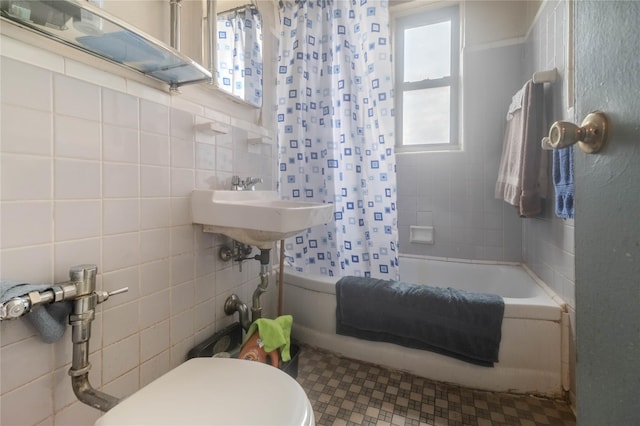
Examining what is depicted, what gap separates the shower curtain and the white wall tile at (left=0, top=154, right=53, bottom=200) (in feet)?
2.64

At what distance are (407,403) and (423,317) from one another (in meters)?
0.37

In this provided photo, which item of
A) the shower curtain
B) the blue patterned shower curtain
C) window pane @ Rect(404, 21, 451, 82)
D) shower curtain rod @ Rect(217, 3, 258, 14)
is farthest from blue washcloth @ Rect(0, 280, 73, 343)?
window pane @ Rect(404, 21, 451, 82)

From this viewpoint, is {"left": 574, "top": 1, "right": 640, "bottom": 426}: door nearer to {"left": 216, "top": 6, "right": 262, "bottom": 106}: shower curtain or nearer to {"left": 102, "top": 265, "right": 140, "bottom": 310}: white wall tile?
{"left": 102, "top": 265, "right": 140, "bottom": 310}: white wall tile

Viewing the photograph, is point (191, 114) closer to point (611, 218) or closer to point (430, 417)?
point (611, 218)

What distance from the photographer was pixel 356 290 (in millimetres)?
1481

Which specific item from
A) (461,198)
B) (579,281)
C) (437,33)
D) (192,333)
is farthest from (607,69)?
(437,33)

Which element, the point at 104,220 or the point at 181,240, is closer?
the point at 104,220

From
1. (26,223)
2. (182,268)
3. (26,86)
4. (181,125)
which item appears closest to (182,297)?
(182,268)

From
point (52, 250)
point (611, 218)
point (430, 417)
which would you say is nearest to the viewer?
point (611, 218)

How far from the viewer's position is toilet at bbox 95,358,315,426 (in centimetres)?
65

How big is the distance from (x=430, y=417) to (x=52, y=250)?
56.0 inches

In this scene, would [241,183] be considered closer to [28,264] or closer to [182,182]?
[182,182]

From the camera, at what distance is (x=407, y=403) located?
1.21 meters

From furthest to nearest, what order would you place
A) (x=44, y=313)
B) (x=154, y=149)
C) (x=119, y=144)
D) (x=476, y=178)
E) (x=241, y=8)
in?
(x=476, y=178) → (x=241, y=8) → (x=154, y=149) → (x=119, y=144) → (x=44, y=313)
